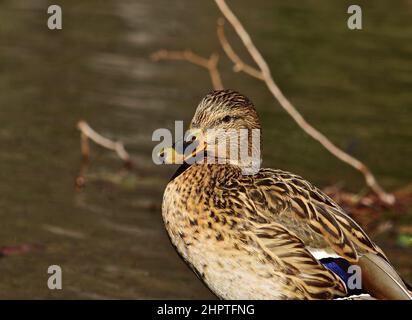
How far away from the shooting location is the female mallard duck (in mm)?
4844

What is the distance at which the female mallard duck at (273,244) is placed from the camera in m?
4.84

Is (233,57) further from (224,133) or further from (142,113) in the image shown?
(142,113)

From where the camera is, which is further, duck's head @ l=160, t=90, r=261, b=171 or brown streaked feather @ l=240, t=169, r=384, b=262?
duck's head @ l=160, t=90, r=261, b=171

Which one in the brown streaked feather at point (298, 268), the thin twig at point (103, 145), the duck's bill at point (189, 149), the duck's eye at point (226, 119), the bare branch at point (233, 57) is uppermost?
the bare branch at point (233, 57)

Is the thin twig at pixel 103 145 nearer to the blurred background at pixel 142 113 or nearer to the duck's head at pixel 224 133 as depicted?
the blurred background at pixel 142 113

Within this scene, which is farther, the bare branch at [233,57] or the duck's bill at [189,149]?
the bare branch at [233,57]

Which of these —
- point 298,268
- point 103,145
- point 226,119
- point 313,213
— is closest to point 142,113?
point 103,145

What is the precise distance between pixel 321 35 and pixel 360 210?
20.9 ft

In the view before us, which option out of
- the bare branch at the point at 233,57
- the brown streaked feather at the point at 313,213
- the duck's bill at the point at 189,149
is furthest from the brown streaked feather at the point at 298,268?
the bare branch at the point at 233,57

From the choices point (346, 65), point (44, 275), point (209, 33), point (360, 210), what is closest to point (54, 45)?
point (209, 33)

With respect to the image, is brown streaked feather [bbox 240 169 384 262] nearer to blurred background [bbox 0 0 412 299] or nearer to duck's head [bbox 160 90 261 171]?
duck's head [bbox 160 90 261 171]

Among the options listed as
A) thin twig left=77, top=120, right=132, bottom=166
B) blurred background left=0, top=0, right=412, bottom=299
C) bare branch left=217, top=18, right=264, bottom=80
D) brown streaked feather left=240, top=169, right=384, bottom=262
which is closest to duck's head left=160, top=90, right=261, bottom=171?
brown streaked feather left=240, top=169, right=384, bottom=262

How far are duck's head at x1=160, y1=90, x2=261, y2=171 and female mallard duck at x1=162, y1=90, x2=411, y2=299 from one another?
7.3 inches

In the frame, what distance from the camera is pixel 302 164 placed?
916 cm
